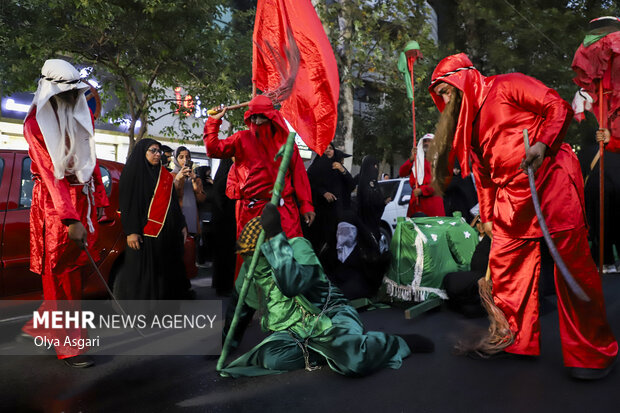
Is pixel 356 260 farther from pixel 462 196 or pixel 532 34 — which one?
pixel 532 34

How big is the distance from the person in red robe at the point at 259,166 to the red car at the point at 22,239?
51.7 inches

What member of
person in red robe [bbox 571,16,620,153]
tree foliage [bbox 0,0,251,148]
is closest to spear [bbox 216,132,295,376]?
person in red robe [bbox 571,16,620,153]

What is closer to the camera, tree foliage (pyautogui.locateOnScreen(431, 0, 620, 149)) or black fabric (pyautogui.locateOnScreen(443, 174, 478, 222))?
black fabric (pyautogui.locateOnScreen(443, 174, 478, 222))

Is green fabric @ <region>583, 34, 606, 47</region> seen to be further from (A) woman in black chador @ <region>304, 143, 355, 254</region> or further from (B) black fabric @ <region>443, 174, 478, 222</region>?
(B) black fabric @ <region>443, 174, 478, 222</region>

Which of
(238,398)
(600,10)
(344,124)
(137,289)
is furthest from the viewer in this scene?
(600,10)

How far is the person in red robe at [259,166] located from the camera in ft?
15.6

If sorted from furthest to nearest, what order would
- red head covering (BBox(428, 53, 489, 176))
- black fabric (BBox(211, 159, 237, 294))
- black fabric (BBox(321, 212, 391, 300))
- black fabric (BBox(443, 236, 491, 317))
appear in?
1. black fabric (BBox(211, 159, 237, 294))
2. black fabric (BBox(321, 212, 391, 300))
3. black fabric (BBox(443, 236, 491, 317))
4. red head covering (BBox(428, 53, 489, 176))

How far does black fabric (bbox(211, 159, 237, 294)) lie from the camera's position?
6781 mm

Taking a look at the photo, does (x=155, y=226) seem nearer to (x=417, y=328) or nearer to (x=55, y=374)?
(x=55, y=374)

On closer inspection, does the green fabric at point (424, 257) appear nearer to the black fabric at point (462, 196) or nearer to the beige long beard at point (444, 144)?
the black fabric at point (462, 196)

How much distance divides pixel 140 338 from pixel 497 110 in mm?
3360

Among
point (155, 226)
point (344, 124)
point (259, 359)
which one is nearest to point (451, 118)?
point (259, 359)

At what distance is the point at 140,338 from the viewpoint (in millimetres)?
4801

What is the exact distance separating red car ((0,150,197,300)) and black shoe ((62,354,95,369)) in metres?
1.16
